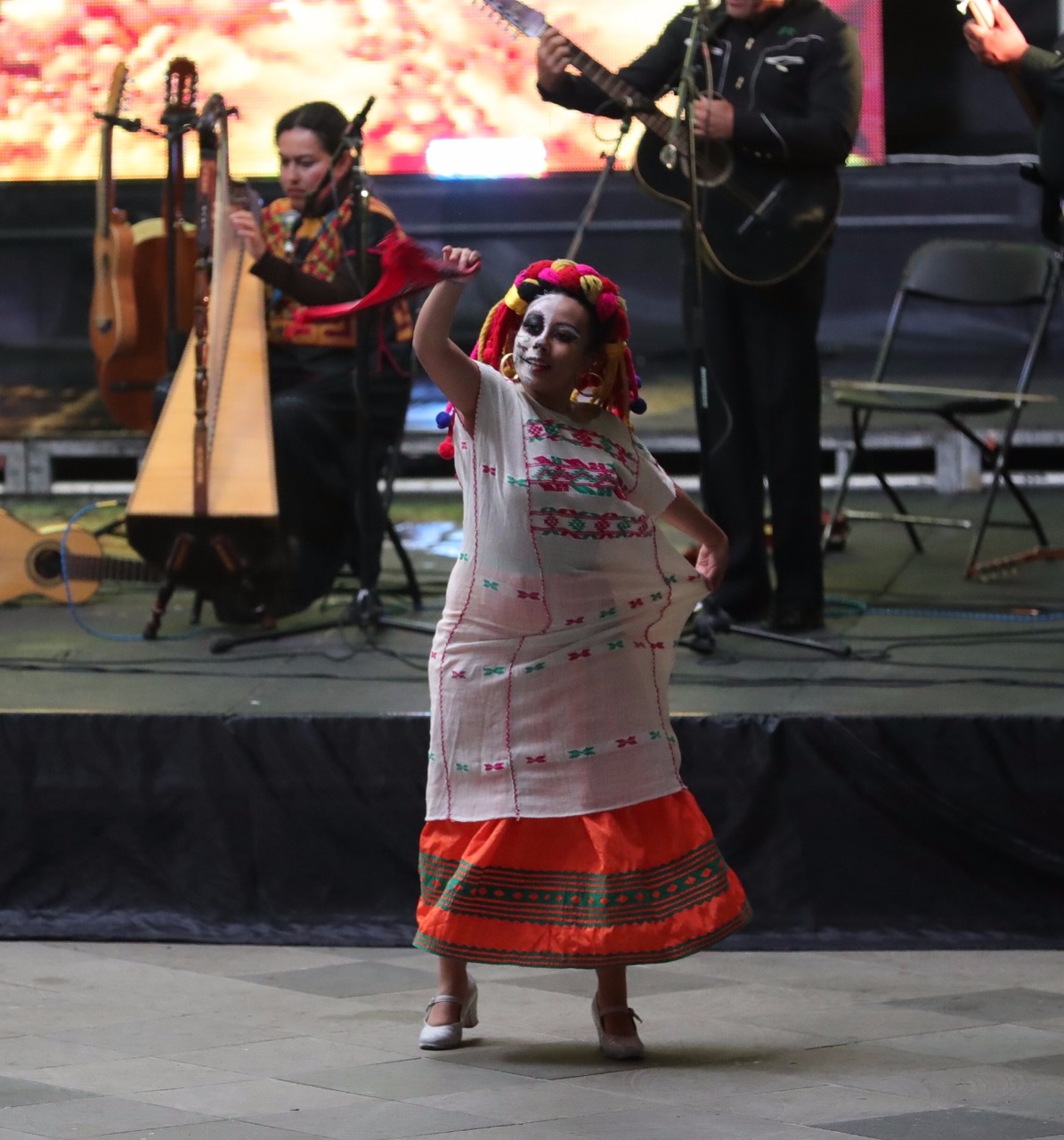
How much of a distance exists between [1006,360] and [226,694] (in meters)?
4.45

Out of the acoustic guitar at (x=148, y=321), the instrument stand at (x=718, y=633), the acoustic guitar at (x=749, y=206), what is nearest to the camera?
the instrument stand at (x=718, y=633)

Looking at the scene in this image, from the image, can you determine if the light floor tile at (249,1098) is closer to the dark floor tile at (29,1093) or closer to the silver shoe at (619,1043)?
the dark floor tile at (29,1093)

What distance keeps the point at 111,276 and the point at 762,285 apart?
176cm

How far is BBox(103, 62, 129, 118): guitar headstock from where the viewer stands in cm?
489

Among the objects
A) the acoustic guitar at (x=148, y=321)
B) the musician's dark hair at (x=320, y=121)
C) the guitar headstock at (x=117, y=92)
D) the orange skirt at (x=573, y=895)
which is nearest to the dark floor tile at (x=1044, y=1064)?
the orange skirt at (x=573, y=895)

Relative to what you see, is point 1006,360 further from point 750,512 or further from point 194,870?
point 194,870

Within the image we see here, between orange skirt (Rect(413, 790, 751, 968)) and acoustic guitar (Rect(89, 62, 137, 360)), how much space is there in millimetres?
2548

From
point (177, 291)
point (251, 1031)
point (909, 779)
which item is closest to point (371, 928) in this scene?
point (251, 1031)

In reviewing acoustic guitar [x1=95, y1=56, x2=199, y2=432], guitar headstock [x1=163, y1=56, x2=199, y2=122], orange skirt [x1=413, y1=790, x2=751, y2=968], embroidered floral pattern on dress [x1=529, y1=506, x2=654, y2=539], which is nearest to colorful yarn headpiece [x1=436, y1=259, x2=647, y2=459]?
embroidered floral pattern on dress [x1=529, y1=506, x2=654, y2=539]

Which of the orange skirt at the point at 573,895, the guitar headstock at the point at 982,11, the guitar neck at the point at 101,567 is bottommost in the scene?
the guitar neck at the point at 101,567

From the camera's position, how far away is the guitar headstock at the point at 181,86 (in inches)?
179

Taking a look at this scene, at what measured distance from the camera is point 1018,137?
7.82 metres

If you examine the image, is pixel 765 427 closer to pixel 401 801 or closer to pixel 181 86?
pixel 401 801

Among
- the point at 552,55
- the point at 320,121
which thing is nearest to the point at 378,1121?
the point at 552,55
